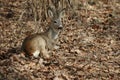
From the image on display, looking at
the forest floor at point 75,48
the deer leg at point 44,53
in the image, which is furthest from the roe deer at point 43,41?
the forest floor at point 75,48

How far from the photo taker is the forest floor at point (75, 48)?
7.51 meters

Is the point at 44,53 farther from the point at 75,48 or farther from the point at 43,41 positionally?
the point at 75,48

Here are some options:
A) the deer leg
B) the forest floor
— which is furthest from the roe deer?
the forest floor

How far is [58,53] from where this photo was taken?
342 inches

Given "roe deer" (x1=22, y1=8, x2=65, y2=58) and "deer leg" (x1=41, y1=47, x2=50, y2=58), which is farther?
"deer leg" (x1=41, y1=47, x2=50, y2=58)

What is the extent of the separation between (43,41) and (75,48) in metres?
0.93

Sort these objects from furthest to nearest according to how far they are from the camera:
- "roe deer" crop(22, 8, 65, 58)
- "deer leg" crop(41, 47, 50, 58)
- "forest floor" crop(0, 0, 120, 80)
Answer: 1. "deer leg" crop(41, 47, 50, 58)
2. "roe deer" crop(22, 8, 65, 58)
3. "forest floor" crop(0, 0, 120, 80)

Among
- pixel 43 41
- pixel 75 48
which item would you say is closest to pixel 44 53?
pixel 43 41

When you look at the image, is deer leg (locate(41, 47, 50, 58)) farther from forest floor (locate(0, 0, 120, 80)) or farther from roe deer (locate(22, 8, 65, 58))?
forest floor (locate(0, 0, 120, 80))

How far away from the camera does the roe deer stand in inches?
319

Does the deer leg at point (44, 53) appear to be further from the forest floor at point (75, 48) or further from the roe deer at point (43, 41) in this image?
the forest floor at point (75, 48)

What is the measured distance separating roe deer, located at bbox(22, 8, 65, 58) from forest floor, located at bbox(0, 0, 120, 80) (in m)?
0.20

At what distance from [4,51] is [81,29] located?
103 inches

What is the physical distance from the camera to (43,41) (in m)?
8.47
